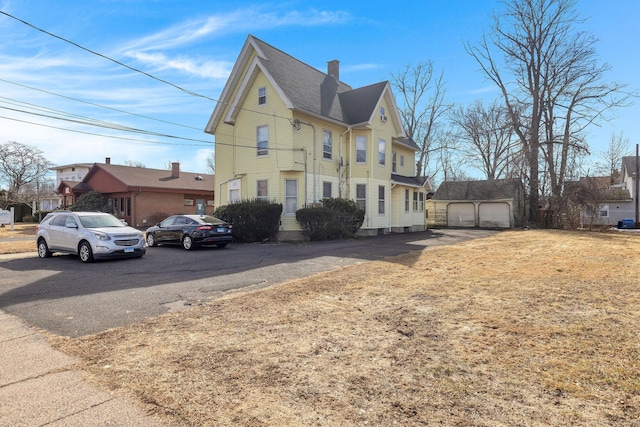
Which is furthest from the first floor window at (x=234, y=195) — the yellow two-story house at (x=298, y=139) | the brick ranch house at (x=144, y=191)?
the brick ranch house at (x=144, y=191)

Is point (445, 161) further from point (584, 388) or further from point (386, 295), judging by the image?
point (584, 388)

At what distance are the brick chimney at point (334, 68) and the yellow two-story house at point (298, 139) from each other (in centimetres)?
153

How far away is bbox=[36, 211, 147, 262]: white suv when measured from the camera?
11852mm

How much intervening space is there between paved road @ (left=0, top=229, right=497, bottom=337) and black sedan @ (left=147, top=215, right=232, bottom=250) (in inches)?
36.2

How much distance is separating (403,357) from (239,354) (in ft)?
6.15

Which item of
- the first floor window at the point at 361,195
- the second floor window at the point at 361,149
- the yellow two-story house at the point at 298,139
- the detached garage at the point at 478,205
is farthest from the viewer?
the detached garage at the point at 478,205

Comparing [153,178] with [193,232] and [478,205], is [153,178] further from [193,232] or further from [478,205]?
[478,205]

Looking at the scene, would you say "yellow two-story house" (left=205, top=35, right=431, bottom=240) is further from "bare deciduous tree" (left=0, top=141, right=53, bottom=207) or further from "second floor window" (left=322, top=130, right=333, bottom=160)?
"bare deciduous tree" (left=0, top=141, right=53, bottom=207)

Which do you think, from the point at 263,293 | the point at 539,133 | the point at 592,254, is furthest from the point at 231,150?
the point at 539,133

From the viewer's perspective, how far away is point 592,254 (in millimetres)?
12945

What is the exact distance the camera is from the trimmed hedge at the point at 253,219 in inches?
701

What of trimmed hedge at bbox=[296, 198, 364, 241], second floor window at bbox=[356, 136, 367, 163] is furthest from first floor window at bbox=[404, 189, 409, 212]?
trimmed hedge at bbox=[296, 198, 364, 241]

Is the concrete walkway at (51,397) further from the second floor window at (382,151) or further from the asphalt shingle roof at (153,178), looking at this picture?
the asphalt shingle roof at (153,178)

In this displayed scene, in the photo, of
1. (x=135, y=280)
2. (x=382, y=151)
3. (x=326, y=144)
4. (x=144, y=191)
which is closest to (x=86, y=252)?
(x=135, y=280)
